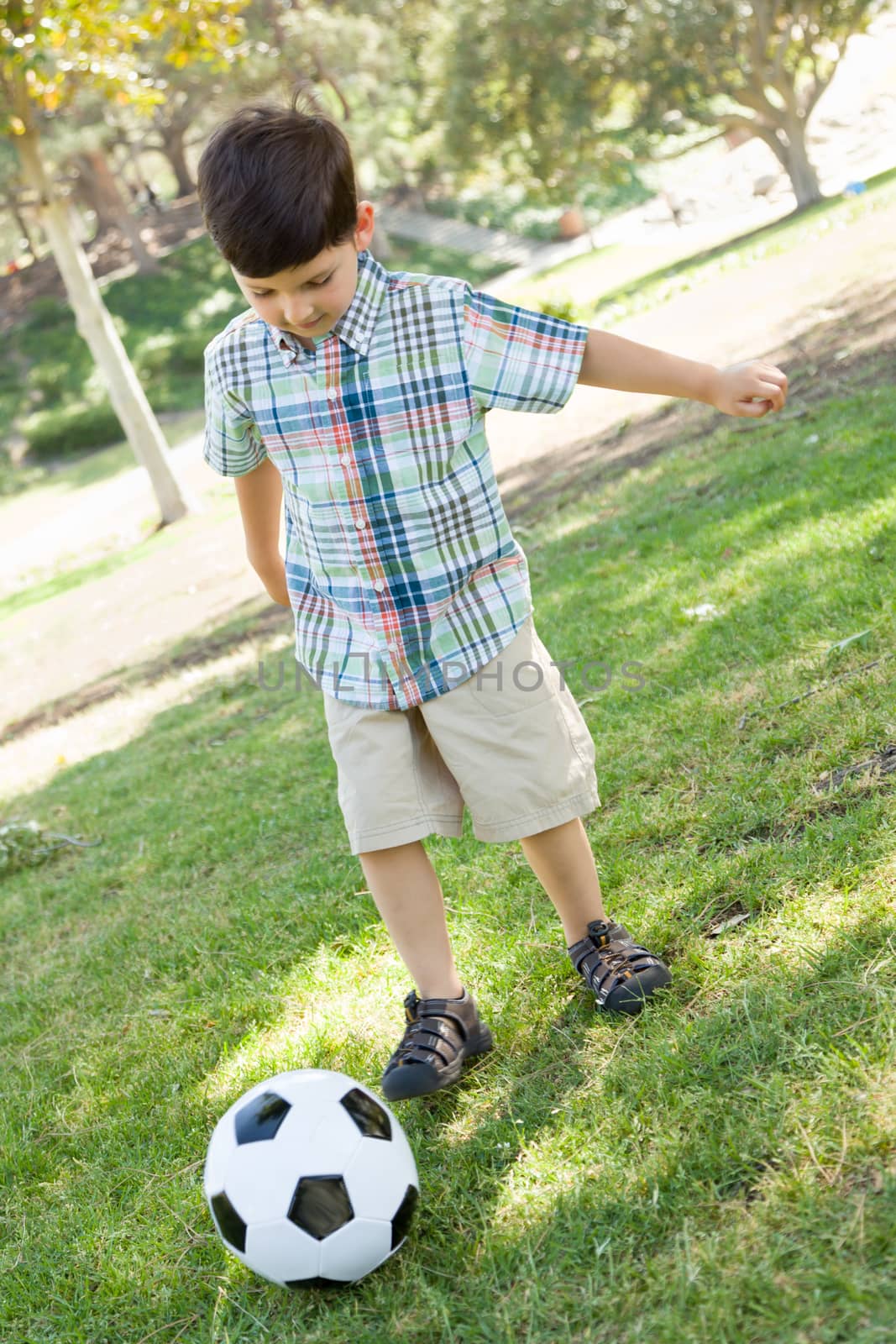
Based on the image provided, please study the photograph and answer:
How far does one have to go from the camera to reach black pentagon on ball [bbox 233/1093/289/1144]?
204 centimetres

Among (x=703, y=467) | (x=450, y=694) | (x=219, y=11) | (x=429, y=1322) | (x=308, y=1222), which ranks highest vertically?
(x=219, y=11)

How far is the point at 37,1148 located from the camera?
273cm

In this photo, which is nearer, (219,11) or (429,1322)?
(429,1322)

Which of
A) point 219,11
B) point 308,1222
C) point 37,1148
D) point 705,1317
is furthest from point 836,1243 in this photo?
point 219,11

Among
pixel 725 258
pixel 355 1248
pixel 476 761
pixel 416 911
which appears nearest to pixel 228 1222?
pixel 355 1248

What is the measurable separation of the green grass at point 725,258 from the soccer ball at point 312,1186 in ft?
44.7

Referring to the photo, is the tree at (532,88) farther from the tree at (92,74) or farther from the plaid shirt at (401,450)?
the plaid shirt at (401,450)

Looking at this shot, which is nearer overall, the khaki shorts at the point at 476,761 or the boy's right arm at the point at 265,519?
the khaki shorts at the point at 476,761

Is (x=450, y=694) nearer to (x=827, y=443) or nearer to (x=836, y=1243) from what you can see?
(x=836, y=1243)

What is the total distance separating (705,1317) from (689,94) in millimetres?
21855

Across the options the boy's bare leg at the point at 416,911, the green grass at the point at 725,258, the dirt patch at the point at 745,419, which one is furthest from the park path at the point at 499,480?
the boy's bare leg at the point at 416,911

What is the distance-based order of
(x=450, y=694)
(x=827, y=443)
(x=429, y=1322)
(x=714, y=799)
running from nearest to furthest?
(x=429, y=1322), (x=450, y=694), (x=714, y=799), (x=827, y=443)

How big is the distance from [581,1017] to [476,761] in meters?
0.58

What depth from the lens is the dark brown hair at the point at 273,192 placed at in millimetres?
2092
